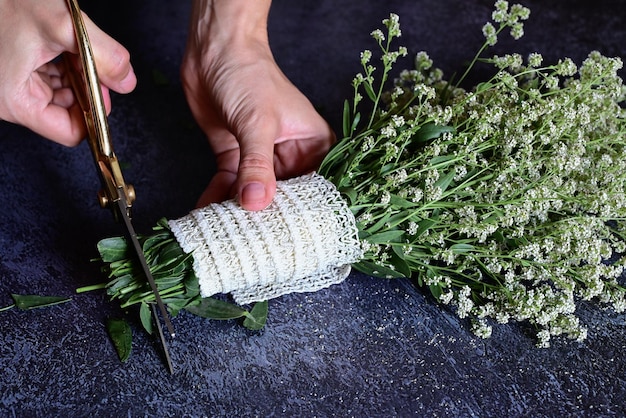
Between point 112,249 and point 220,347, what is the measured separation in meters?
0.21

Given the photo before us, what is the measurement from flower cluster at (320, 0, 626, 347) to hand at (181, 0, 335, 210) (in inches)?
4.9

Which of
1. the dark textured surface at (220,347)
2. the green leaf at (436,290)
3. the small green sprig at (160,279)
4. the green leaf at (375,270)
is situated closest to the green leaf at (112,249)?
the small green sprig at (160,279)

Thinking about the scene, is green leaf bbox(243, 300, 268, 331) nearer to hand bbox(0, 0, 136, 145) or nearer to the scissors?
the scissors

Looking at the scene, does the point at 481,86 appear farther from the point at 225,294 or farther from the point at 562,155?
the point at 225,294

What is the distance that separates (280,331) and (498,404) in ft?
1.06

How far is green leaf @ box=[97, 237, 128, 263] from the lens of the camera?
98 centimetres

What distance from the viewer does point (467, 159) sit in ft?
3.59

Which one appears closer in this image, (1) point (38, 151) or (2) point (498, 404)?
(2) point (498, 404)

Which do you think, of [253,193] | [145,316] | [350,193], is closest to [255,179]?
[253,193]

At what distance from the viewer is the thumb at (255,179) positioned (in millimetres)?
1011

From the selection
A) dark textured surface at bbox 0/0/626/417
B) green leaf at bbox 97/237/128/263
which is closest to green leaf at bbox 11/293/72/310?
dark textured surface at bbox 0/0/626/417

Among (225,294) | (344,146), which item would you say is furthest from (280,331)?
(344,146)

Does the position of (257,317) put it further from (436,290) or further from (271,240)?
(436,290)

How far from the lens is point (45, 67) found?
4.07 feet
